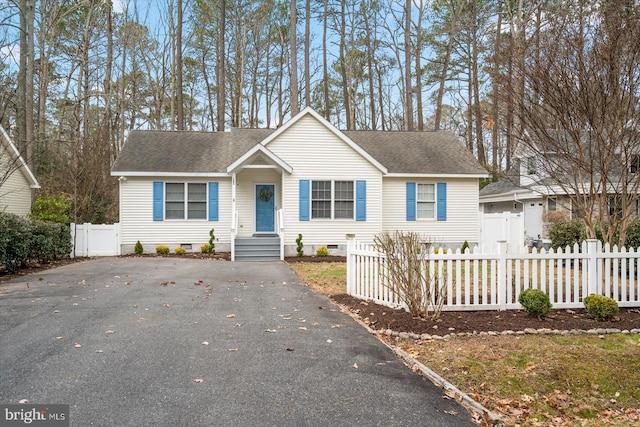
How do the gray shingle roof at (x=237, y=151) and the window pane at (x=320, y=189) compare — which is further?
the gray shingle roof at (x=237, y=151)

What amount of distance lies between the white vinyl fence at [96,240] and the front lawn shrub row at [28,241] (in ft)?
1.84

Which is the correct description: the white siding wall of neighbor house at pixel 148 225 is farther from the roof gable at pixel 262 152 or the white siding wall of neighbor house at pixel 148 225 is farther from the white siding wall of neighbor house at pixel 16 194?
the white siding wall of neighbor house at pixel 16 194

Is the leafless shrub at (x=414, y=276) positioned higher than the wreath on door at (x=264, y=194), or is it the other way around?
the wreath on door at (x=264, y=194)

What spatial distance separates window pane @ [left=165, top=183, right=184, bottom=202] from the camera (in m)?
16.3

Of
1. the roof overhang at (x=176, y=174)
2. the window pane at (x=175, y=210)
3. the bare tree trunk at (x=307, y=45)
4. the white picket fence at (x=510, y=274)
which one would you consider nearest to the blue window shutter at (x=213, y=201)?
the roof overhang at (x=176, y=174)

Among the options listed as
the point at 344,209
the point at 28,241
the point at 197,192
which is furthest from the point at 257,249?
the point at 28,241

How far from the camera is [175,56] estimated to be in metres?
28.0

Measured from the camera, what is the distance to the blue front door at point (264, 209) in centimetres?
1683

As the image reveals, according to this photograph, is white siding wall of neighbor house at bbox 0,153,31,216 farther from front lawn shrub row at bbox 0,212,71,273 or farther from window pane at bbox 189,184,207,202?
window pane at bbox 189,184,207,202

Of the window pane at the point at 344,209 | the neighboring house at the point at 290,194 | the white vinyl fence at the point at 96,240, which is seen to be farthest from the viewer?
the window pane at the point at 344,209

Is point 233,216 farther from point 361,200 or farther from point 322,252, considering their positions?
point 361,200

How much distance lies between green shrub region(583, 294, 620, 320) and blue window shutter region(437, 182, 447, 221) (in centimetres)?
1061

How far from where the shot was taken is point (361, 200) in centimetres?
1606

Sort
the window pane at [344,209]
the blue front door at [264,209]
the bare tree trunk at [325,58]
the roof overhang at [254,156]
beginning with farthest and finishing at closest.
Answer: the bare tree trunk at [325,58] → the blue front door at [264,209] → the window pane at [344,209] → the roof overhang at [254,156]
